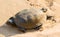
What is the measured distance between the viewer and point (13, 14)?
124 inches

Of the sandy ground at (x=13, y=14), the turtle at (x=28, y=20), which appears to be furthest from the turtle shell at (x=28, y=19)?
the sandy ground at (x=13, y=14)

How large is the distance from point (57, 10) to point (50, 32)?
999 millimetres

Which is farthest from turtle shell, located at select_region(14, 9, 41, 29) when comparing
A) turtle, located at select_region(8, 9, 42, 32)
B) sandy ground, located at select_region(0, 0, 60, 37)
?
sandy ground, located at select_region(0, 0, 60, 37)

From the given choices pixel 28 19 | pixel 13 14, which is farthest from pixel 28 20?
pixel 13 14

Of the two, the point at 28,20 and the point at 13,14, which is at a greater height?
the point at 13,14

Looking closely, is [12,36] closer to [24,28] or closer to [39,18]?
[24,28]

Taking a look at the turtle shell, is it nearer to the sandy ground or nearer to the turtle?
the turtle

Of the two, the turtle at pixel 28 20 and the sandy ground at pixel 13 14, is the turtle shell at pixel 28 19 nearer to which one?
the turtle at pixel 28 20

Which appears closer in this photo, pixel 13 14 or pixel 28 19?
pixel 28 19

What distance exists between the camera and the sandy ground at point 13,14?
2531 mm

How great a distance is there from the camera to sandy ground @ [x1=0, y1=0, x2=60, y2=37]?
253 centimetres

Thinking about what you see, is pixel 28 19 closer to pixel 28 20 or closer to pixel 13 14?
pixel 28 20

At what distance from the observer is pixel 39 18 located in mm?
2660

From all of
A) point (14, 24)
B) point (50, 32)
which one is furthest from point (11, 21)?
point (50, 32)
